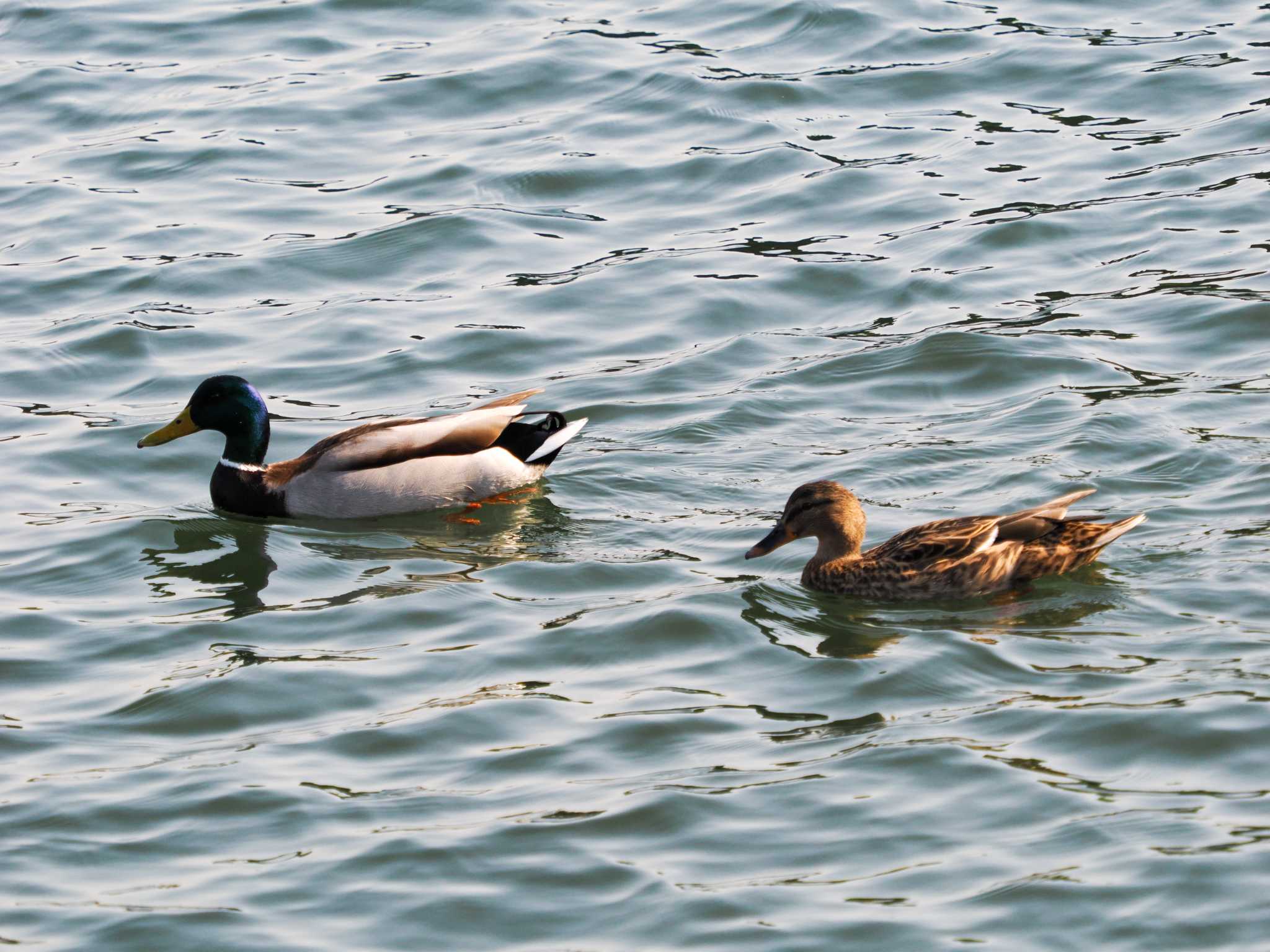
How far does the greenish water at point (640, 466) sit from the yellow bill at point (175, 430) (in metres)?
0.31

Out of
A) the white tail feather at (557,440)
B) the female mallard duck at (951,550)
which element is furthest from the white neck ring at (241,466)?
the female mallard duck at (951,550)

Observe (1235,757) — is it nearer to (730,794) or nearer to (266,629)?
(730,794)

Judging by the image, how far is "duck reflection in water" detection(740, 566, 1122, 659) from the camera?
361 inches

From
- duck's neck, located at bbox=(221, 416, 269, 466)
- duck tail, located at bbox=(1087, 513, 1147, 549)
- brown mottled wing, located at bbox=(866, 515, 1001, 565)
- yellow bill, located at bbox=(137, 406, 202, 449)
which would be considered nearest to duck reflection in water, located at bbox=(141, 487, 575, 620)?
duck's neck, located at bbox=(221, 416, 269, 466)

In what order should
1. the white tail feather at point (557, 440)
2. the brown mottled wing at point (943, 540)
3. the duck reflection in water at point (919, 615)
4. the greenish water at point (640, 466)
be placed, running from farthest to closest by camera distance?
1. the white tail feather at point (557, 440)
2. the brown mottled wing at point (943, 540)
3. the duck reflection in water at point (919, 615)
4. the greenish water at point (640, 466)

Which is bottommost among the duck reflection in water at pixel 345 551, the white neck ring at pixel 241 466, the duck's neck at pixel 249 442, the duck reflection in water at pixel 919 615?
the duck reflection in water at pixel 345 551

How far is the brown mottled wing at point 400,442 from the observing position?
11.5 meters

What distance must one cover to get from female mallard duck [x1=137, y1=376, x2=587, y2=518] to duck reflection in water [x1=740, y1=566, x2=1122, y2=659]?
93.6 inches

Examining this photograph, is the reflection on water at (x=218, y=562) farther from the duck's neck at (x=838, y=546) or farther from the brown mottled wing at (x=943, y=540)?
the brown mottled wing at (x=943, y=540)

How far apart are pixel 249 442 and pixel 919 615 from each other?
4375 millimetres

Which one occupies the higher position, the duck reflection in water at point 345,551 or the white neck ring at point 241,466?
the white neck ring at point 241,466

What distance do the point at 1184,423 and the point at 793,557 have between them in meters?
2.36

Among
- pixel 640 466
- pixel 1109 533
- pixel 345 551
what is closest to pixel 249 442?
pixel 345 551

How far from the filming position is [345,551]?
438 inches
